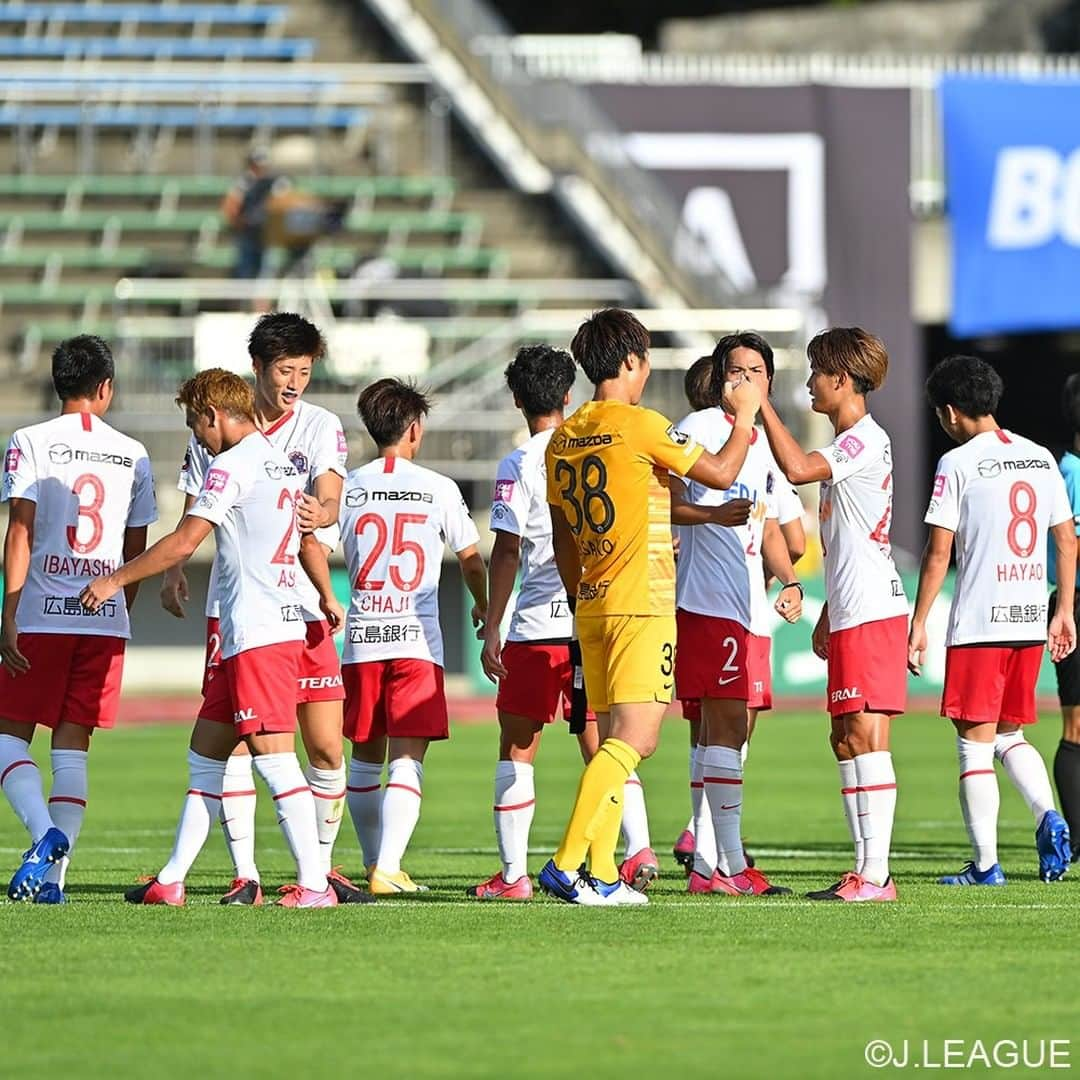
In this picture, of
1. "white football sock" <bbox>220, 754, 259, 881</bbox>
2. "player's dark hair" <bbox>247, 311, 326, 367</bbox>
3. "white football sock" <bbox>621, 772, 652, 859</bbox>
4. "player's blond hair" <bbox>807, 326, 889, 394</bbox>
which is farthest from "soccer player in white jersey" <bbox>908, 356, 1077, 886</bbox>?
"white football sock" <bbox>220, 754, 259, 881</bbox>

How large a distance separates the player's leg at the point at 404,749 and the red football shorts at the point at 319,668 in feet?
0.88

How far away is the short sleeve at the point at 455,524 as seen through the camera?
956 centimetres

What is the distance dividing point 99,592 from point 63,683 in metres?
0.82

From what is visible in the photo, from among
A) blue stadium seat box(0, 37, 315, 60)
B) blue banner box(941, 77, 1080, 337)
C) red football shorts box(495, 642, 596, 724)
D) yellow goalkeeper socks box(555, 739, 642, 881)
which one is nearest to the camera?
yellow goalkeeper socks box(555, 739, 642, 881)

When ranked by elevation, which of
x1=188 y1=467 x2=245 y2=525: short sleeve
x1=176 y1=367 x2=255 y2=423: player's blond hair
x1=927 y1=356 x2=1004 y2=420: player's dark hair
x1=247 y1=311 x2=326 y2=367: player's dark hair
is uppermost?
x1=247 y1=311 x2=326 y2=367: player's dark hair

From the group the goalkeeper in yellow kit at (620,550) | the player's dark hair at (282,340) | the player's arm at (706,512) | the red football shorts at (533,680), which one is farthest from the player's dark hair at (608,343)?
the red football shorts at (533,680)

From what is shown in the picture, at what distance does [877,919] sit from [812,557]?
14580mm

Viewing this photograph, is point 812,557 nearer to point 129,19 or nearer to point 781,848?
point 781,848

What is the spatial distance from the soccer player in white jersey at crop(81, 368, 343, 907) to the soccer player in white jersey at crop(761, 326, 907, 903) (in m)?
1.90

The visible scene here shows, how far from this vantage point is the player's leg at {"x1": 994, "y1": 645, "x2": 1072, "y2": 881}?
9539 millimetres

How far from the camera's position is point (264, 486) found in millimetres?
8398

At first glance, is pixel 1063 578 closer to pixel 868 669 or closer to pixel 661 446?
pixel 868 669

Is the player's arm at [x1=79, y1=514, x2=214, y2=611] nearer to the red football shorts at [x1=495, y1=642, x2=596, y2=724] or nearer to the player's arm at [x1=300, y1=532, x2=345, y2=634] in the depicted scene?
the player's arm at [x1=300, y1=532, x2=345, y2=634]

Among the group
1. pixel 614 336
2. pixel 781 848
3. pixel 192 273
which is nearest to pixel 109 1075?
pixel 614 336
